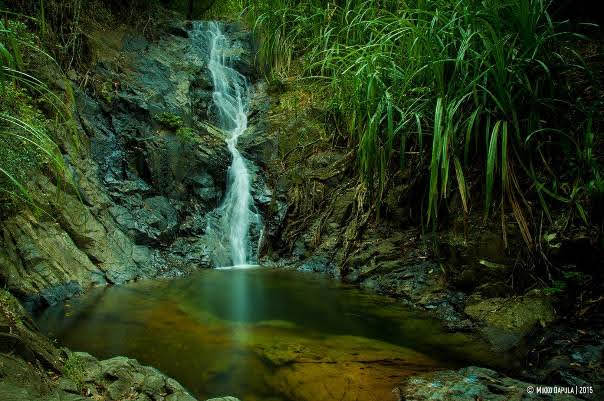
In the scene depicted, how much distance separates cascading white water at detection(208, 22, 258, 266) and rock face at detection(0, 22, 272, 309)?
132 mm

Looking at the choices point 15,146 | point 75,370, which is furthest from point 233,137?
point 75,370

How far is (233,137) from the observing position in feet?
19.1

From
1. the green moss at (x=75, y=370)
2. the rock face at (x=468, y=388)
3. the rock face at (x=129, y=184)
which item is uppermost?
the rock face at (x=129, y=184)

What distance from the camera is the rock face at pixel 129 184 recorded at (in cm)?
330

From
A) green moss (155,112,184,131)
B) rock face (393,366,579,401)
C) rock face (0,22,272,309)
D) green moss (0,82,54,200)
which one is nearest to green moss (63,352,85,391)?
green moss (0,82,54,200)

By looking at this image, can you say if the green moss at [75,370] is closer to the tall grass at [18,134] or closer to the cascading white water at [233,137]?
the tall grass at [18,134]

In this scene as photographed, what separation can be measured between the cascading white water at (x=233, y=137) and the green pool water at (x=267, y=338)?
1202 mm

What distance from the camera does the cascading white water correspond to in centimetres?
495

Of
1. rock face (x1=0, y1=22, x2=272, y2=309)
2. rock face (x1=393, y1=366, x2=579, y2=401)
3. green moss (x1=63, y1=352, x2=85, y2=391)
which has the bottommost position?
rock face (x1=393, y1=366, x2=579, y2=401)

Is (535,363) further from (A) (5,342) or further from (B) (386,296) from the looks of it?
(A) (5,342)

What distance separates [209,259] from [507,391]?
3375 millimetres

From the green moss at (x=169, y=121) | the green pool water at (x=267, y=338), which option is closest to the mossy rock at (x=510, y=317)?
the green pool water at (x=267, y=338)

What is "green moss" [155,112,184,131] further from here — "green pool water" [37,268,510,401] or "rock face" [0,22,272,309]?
"green pool water" [37,268,510,401]

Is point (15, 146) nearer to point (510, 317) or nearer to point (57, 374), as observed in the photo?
point (57, 374)
